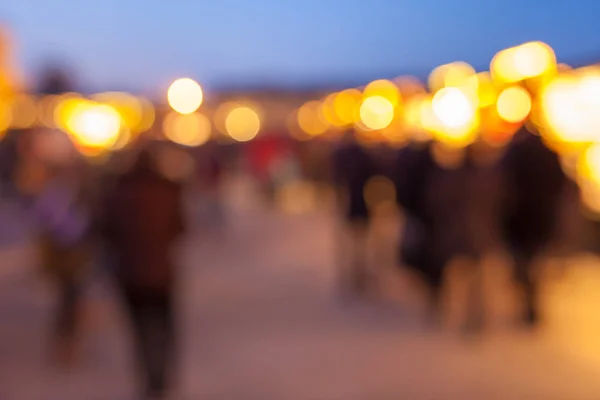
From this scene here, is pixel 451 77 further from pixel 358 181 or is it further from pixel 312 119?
pixel 312 119

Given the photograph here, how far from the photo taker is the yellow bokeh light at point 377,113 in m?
30.3

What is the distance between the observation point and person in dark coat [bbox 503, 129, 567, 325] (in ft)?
25.9

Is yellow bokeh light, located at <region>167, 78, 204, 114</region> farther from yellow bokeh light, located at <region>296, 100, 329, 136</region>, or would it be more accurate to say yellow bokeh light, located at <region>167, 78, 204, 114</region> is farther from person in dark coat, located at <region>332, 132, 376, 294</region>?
person in dark coat, located at <region>332, 132, 376, 294</region>

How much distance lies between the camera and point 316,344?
7570 millimetres

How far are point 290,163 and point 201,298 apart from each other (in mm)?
13517

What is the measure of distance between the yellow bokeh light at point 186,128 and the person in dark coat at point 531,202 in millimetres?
26768

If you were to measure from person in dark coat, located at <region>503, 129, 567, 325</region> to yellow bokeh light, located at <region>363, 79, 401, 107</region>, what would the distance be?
22357 millimetres

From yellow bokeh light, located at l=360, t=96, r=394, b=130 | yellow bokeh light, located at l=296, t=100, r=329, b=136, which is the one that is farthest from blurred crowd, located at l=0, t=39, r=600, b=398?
yellow bokeh light, located at l=296, t=100, r=329, b=136

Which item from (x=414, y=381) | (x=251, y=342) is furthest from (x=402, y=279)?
(x=414, y=381)

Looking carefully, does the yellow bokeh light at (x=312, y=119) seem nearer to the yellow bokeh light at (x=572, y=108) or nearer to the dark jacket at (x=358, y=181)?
the yellow bokeh light at (x=572, y=108)

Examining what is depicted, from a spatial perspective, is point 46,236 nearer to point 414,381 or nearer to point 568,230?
point 414,381

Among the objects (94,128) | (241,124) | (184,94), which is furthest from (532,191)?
(241,124)

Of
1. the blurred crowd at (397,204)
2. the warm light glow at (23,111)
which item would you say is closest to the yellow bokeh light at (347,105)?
the warm light glow at (23,111)

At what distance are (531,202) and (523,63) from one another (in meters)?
9.54
